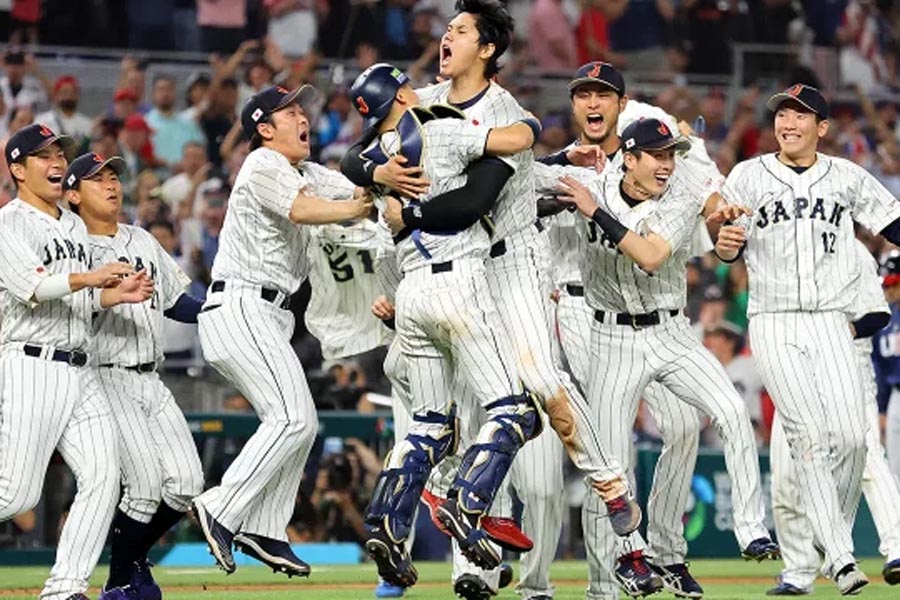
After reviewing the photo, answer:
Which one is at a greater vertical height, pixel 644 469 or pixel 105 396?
pixel 105 396

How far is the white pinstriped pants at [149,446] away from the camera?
8.60m

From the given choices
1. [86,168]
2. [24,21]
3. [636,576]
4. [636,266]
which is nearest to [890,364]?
[636,266]

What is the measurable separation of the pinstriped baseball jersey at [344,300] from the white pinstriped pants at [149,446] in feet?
3.88

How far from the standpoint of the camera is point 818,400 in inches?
351

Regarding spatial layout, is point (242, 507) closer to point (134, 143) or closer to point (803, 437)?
point (803, 437)

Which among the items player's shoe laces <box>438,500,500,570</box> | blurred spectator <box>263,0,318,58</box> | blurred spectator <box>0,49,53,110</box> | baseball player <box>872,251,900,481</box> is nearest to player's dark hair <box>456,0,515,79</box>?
player's shoe laces <box>438,500,500,570</box>

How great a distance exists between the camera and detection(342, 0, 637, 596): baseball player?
747 cm

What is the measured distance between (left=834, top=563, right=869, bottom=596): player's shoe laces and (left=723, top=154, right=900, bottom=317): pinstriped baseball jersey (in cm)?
128

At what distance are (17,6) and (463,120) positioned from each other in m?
10.1

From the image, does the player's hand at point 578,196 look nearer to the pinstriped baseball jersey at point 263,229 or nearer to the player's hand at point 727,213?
the player's hand at point 727,213

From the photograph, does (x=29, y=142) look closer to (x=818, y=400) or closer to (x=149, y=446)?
(x=149, y=446)

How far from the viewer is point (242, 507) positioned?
8.42m

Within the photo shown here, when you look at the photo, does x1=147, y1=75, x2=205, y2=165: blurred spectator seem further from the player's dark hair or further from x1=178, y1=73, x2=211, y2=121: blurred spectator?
the player's dark hair

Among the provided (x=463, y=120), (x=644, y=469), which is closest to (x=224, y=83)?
(x=644, y=469)
